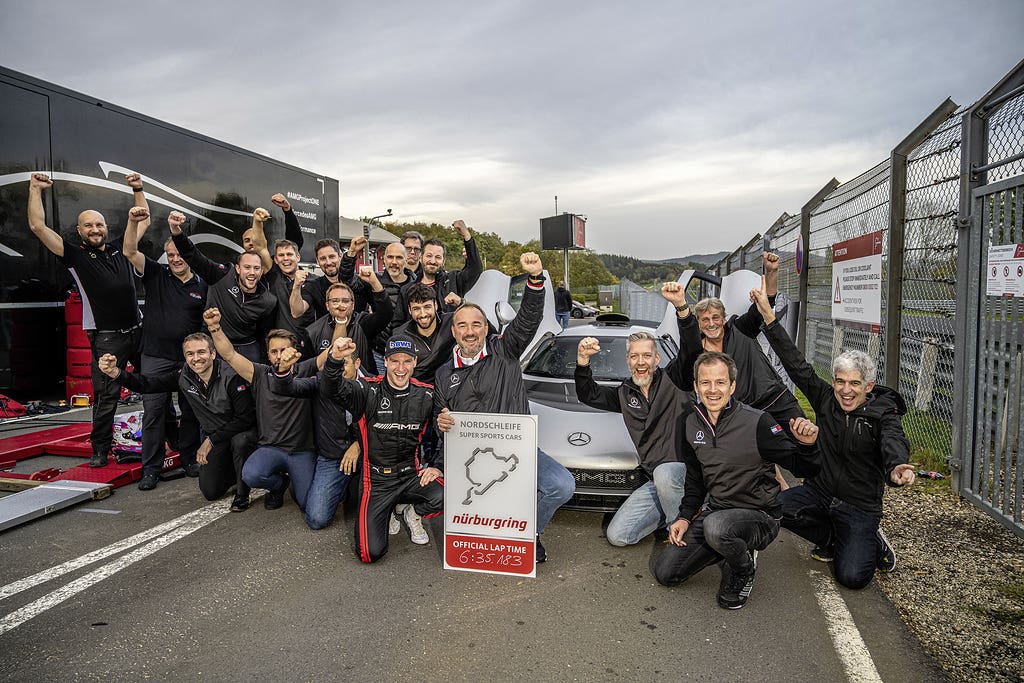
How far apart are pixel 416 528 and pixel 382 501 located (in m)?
0.37

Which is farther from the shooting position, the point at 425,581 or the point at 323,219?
the point at 323,219

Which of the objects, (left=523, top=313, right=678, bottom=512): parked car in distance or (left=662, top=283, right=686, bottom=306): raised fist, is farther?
(left=662, top=283, right=686, bottom=306): raised fist

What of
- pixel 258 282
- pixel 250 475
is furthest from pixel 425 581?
pixel 258 282

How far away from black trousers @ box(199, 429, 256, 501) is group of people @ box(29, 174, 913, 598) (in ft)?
0.05

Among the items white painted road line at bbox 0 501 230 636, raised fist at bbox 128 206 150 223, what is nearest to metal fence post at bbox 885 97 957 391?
white painted road line at bbox 0 501 230 636

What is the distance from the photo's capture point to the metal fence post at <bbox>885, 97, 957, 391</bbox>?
546 centimetres

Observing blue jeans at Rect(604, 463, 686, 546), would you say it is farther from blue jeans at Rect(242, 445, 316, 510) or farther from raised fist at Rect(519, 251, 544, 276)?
blue jeans at Rect(242, 445, 316, 510)

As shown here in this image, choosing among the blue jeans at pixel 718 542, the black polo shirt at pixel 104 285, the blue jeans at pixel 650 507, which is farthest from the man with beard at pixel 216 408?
the blue jeans at pixel 718 542

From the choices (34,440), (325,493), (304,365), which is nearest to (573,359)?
(304,365)

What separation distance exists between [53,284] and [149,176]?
67.1 inches

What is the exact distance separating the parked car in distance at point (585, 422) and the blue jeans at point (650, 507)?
109 millimetres

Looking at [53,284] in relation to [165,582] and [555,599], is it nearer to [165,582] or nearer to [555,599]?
[165,582]

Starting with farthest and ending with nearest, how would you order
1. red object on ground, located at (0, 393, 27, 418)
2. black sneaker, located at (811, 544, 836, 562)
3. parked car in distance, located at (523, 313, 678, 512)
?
red object on ground, located at (0, 393, 27, 418) < parked car in distance, located at (523, 313, 678, 512) < black sneaker, located at (811, 544, 836, 562)

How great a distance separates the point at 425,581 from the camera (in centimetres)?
339
